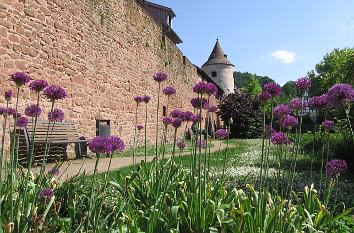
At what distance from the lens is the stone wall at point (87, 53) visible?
6.79m

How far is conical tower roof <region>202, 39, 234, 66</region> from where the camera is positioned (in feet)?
171

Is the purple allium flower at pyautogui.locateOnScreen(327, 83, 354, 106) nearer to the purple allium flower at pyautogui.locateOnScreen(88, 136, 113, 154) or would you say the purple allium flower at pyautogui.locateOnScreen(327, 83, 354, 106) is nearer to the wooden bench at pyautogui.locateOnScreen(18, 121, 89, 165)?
the purple allium flower at pyautogui.locateOnScreen(88, 136, 113, 154)

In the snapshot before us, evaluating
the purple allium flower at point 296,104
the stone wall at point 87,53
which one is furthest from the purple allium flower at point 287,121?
the stone wall at point 87,53

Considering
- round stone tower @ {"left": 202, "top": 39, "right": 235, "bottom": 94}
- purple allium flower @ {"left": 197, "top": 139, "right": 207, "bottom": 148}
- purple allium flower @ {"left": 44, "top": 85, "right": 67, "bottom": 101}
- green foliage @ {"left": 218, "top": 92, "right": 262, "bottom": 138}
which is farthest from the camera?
round stone tower @ {"left": 202, "top": 39, "right": 235, "bottom": 94}

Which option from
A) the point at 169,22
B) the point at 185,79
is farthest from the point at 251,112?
the point at 169,22

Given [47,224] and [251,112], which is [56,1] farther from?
[251,112]

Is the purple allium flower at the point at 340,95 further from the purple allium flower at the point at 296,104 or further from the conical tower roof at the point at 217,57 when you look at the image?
the conical tower roof at the point at 217,57

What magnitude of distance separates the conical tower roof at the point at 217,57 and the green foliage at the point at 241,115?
25119 millimetres

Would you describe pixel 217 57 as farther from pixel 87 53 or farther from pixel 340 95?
pixel 340 95

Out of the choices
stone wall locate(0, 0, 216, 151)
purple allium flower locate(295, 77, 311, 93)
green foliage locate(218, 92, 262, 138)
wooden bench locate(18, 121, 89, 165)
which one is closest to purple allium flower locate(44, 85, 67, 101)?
purple allium flower locate(295, 77, 311, 93)

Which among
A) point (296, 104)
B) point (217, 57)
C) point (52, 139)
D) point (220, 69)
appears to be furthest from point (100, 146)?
point (217, 57)

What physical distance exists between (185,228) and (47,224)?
80cm

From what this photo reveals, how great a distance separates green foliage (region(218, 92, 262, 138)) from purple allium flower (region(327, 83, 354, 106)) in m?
23.2

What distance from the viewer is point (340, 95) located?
2.43m
